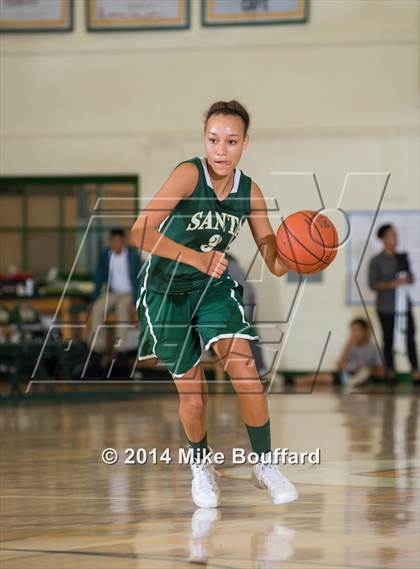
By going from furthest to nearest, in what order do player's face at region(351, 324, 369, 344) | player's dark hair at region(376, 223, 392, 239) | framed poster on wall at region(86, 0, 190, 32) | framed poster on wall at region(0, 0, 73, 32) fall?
1. framed poster on wall at region(0, 0, 73, 32)
2. framed poster on wall at region(86, 0, 190, 32)
3. player's face at region(351, 324, 369, 344)
4. player's dark hair at region(376, 223, 392, 239)

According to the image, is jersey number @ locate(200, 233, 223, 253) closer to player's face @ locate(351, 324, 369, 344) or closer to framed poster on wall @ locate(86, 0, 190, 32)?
player's face @ locate(351, 324, 369, 344)

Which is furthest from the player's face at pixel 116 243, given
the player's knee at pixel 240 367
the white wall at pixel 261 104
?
the player's knee at pixel 240 367

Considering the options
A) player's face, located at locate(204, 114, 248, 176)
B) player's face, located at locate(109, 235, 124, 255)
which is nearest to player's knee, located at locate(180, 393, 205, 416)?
player's face, located at locate(204, 114, 248, 176)

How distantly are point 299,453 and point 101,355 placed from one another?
19.3 feet

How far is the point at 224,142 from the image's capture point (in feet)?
12.5

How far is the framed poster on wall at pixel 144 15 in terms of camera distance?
1166 cm

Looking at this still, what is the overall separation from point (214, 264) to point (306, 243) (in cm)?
37

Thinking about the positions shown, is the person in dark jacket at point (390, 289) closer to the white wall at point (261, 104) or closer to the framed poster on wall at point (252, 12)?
the white wall at point (261, 104)

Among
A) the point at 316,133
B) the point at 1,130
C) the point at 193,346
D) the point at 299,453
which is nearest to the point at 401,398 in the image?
the point at 316,133

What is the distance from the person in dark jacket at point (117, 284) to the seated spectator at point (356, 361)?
1728mm

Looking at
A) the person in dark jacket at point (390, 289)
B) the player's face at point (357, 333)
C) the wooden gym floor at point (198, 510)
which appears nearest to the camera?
the wooden gym floor at point (198, 510)

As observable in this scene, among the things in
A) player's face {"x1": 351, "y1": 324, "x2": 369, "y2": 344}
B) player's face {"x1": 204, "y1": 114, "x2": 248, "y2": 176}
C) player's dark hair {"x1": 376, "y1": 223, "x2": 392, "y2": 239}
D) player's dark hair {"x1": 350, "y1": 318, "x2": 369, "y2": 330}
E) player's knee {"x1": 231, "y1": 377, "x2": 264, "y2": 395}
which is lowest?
player's face {"x1": 351, "y1": 324, "x2": 369, "y2": 344}

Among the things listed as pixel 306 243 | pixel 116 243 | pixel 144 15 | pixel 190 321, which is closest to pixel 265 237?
pixel 306 243

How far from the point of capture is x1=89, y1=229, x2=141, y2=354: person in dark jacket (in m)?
11.1
